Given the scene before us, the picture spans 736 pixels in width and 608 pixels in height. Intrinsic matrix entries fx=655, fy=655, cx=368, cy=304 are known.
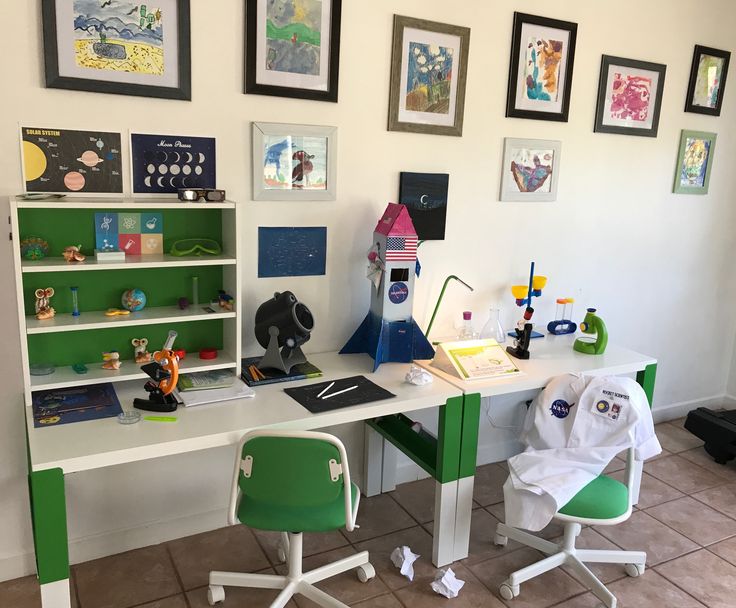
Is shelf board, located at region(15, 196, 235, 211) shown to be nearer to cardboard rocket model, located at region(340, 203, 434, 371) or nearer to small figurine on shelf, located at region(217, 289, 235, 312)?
small figurine on shelf, located at region(217, 289, 235, 312)

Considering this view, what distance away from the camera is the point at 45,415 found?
77.0 inches

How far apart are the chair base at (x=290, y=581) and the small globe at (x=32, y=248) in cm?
119

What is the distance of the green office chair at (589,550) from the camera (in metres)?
2.19

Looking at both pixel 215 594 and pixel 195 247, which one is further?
pixel 195 247

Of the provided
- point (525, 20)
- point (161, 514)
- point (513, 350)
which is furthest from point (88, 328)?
point (525, 20)

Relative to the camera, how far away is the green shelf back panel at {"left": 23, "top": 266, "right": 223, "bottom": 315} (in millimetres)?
2164

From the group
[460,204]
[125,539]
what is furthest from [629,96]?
[125,539]

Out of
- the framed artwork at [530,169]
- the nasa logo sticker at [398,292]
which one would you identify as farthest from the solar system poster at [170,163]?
the framed artwork at [530,169]

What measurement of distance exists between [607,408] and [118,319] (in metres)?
1.70

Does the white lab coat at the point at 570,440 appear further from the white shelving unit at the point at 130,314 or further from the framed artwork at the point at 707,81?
the framed artwork at the point at 707,81

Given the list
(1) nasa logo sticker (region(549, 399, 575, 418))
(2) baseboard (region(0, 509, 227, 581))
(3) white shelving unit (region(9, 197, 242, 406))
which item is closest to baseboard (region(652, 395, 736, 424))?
(1) nasa logo sticker (region(549, 399, 575, 418))

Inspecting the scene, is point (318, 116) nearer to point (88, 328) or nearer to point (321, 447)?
point (88, 328)

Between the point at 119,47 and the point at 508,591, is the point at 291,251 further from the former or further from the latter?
the point at 508,591

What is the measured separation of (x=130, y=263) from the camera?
2.11 meters
